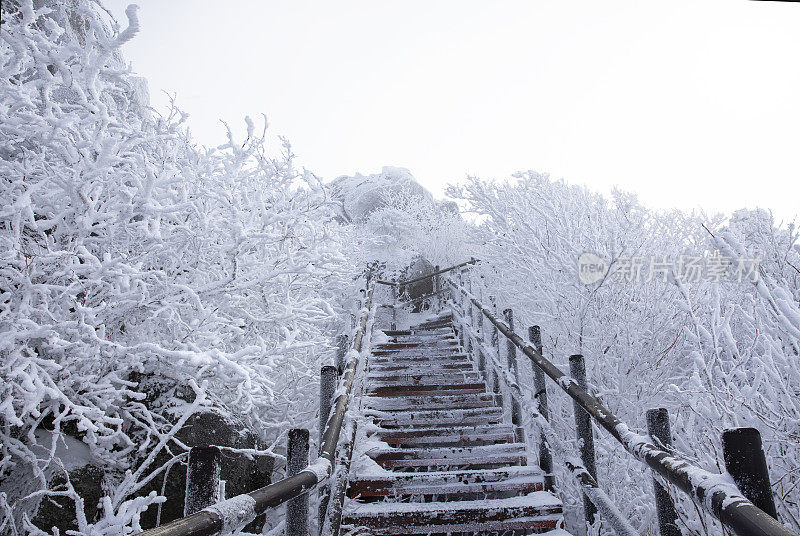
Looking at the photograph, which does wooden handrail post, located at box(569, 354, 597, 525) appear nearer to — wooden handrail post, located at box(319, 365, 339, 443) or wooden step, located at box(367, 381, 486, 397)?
wooden handrail post, located at box(319, 365, 339, 443)

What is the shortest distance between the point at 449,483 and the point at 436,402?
2.09 metres

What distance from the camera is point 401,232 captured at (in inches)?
1067

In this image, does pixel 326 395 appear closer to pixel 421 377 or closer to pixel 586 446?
pixel 586 446

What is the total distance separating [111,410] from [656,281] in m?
8.03

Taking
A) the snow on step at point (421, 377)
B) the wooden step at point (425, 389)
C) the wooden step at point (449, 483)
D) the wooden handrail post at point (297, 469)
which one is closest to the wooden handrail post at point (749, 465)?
the wooden handrail post at point (297, 469)

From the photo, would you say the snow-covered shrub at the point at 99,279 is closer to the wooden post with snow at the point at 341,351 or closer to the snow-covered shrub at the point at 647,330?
the wooden post with snow at the point at 341,351

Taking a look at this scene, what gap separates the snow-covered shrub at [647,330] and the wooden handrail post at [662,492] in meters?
0.18

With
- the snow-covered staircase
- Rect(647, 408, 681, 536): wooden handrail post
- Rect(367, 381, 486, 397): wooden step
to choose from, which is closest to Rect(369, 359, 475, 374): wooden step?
the snow-covered staircase

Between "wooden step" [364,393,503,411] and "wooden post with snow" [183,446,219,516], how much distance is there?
198 inches

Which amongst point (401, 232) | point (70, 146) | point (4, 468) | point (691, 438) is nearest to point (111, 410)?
point (4, 468)

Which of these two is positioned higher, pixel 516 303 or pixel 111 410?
pixel 516 303

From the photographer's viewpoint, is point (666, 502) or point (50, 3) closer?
point (666, 502)

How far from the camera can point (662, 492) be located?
2.31 m

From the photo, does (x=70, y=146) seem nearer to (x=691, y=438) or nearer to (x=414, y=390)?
(x=414, y=390)
